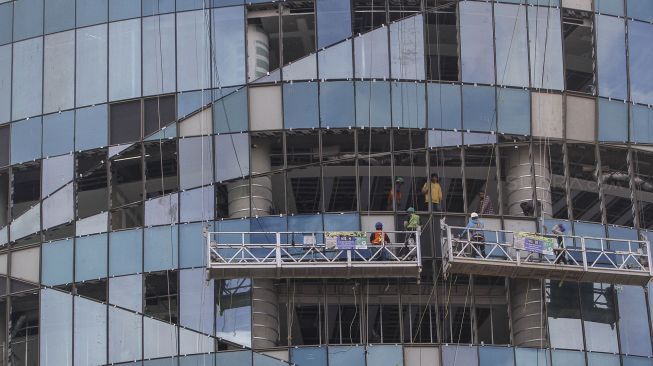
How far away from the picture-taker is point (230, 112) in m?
74.5

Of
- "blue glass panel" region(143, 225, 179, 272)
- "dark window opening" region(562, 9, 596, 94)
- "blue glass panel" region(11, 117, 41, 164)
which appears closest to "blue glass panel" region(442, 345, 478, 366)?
"blue glass panel" region(143, 225, 179, 272)

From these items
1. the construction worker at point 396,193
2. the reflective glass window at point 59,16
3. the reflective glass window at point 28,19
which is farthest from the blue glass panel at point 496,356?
the reflective glass window at point 28,19

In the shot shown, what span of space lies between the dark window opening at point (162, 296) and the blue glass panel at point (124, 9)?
11245mm

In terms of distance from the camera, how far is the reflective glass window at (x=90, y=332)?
73.2m

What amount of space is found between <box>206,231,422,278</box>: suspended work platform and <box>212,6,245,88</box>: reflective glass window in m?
6.76

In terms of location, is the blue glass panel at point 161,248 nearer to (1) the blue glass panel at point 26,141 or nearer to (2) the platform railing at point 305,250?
(2) the platform railing at point 305,250

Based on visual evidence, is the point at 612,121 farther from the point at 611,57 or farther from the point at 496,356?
the point at 496,356

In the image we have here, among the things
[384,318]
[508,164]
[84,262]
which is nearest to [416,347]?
[384,318]

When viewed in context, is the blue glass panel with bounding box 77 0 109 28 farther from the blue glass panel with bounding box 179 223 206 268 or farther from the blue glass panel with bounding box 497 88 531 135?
the blue glass panel with bounding box 497 88 531 135

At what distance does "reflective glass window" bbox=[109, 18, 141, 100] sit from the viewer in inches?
3000

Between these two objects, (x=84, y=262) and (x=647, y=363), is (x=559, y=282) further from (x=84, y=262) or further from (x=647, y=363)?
(x=84, y=262)

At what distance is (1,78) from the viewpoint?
3100 inches

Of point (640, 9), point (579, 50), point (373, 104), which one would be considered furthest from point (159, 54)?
point (640, 9)

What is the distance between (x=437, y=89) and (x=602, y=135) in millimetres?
7269
